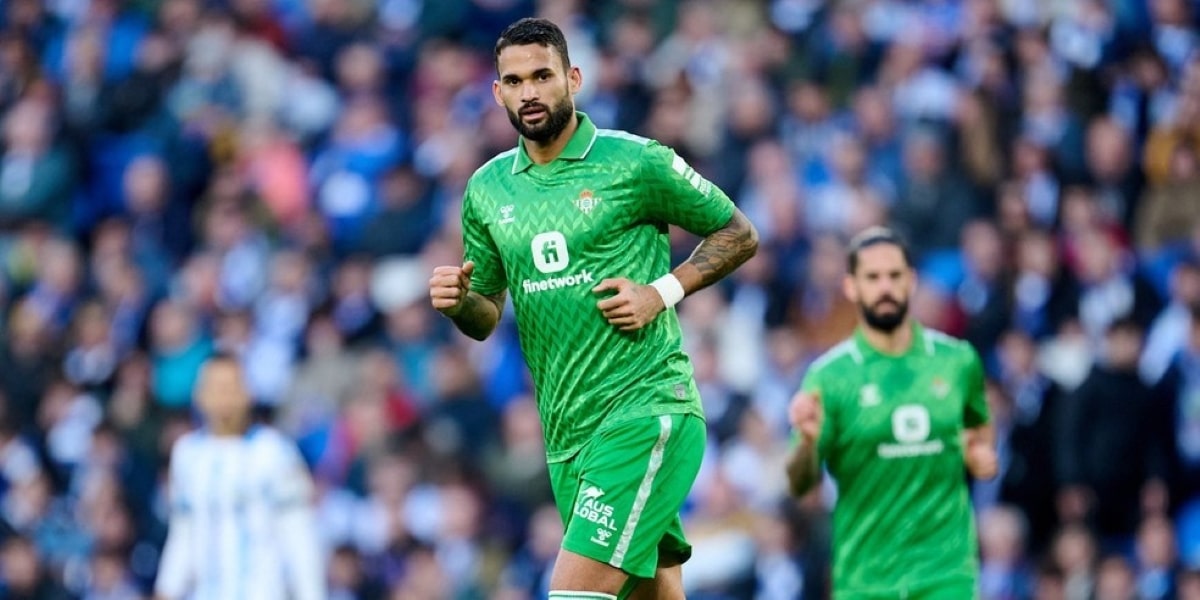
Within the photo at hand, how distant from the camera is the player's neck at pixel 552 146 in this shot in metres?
7.55

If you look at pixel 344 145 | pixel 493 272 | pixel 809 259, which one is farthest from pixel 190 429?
pixel 493 272

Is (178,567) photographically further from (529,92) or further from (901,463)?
(529,92)

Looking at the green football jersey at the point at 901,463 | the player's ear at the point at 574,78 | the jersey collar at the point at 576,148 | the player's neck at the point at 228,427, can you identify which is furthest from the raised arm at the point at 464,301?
the player's neck at the point at 228,427

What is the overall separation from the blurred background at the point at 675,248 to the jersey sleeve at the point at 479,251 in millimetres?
5698

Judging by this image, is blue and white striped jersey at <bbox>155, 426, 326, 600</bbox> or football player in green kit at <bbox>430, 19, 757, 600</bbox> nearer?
football player in green kit at <bbox>430, 19, 757, 600</bbox>

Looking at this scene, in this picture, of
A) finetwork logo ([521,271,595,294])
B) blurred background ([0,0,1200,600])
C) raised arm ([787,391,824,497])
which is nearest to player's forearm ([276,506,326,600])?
blurred background ([0,0,1200,600])

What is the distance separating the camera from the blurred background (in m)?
13.4

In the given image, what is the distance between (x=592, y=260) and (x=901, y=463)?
102 inches

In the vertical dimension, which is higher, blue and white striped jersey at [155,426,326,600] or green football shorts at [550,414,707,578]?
green football shorts at [550,414,707,578]

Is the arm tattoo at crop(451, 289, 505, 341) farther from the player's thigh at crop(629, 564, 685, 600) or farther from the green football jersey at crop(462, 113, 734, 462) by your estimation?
the player's thigh at crop(629, 564, 685, 600)

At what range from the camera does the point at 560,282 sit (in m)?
7.42

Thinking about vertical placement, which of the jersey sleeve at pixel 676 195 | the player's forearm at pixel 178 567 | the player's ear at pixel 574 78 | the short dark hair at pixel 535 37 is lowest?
the player's forearm at pixel 178 567

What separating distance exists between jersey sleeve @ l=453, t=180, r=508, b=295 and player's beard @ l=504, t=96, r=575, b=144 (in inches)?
15.9

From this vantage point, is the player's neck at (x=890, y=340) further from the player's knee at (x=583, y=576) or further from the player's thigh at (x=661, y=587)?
the player's knee at (x=583, y=576)
